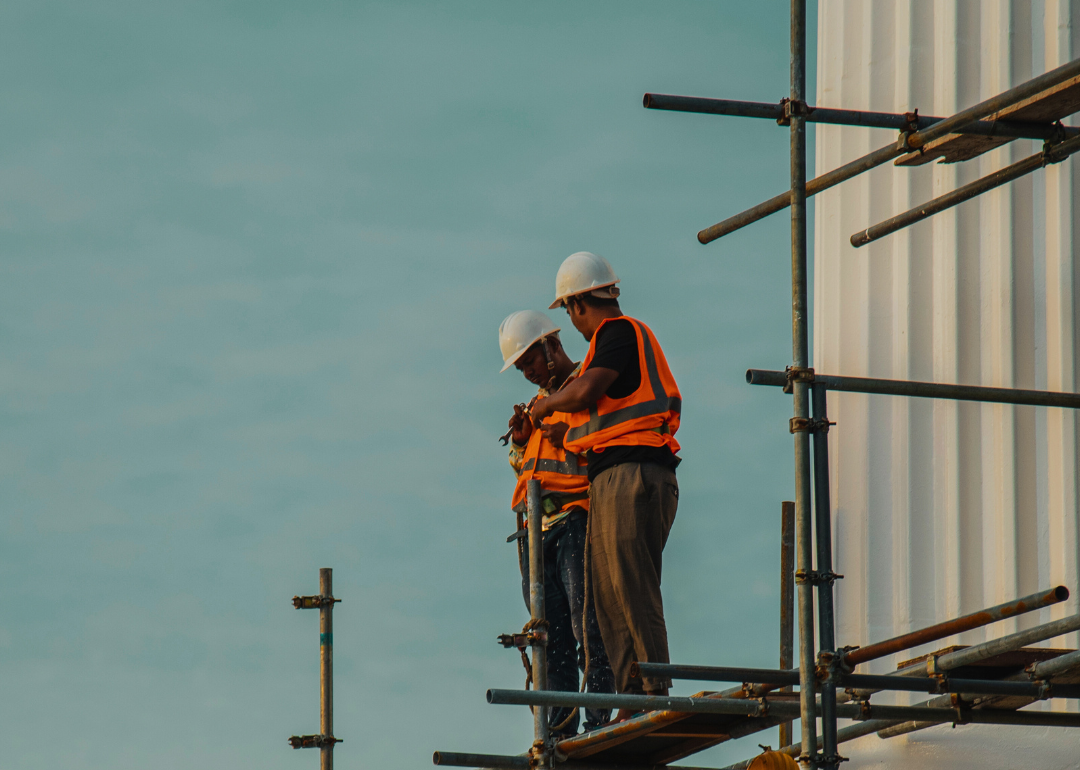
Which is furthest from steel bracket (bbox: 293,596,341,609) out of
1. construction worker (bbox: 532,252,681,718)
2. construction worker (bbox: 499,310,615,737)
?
construction worker (bbox: 532,252,681,718)

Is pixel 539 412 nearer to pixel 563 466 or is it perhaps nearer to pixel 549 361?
pixel 563 466

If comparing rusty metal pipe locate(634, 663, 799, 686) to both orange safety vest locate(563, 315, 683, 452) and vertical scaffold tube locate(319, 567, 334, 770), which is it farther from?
vertical scaffold tube locate(319, 567, 334, 770)

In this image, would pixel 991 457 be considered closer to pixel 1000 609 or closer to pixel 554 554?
pixel 554 554

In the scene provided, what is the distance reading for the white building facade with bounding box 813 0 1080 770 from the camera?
31.0 ft

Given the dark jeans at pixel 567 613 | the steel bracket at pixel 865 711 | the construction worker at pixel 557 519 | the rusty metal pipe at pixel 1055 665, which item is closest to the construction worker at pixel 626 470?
the construction worker at pixel 557 519

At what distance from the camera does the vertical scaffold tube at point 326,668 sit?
10.5 m

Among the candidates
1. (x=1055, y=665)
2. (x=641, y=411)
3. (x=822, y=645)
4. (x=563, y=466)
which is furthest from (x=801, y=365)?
(x=563, y=466)

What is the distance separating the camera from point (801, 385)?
7102mm

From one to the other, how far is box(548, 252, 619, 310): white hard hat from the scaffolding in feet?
1.96

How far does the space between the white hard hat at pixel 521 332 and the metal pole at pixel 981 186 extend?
→ 178 cm

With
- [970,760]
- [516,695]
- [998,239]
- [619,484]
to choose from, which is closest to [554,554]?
[619,484]

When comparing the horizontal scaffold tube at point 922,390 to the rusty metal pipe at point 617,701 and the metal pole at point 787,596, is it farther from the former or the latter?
the metal pole at point 787,596

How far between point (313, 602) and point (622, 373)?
12.3ft

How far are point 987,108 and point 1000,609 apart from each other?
81.7 inches
